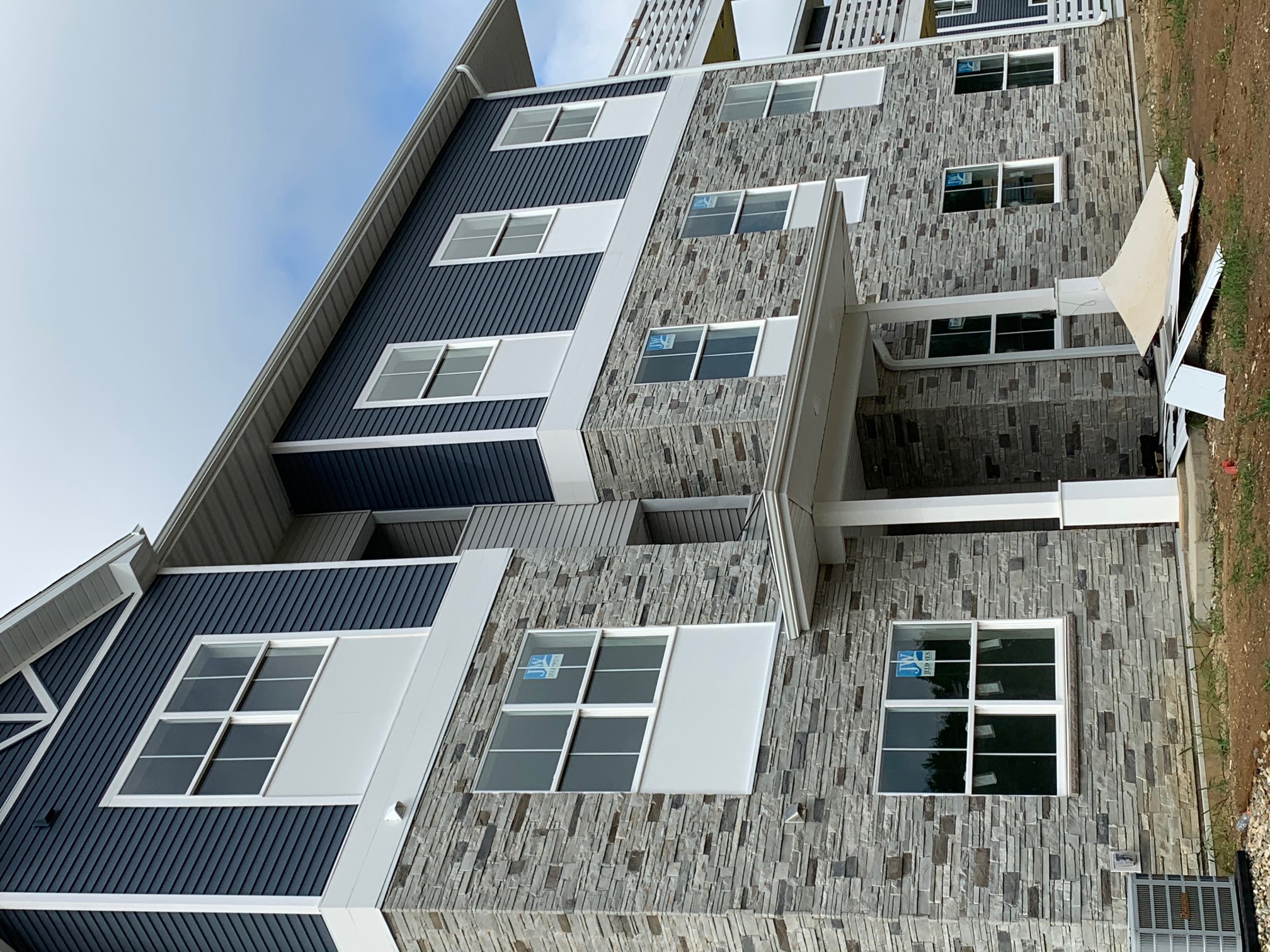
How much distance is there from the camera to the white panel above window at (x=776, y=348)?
1722 centimetres

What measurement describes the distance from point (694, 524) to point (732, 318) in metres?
3.20

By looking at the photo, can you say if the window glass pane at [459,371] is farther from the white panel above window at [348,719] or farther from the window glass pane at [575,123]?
the window glass pane at [575,123]

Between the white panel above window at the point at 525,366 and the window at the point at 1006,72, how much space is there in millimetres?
9492

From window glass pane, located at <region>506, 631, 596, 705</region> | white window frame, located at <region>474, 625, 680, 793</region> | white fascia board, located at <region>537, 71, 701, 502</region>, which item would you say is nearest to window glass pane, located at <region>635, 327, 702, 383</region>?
white fascia board, located at <region>537, 71, 701, 502</region>

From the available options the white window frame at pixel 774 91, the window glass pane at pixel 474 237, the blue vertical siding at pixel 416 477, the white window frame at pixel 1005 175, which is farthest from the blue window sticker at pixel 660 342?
the white window frame at pixel 774 91

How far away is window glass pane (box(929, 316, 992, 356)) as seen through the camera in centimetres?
1845

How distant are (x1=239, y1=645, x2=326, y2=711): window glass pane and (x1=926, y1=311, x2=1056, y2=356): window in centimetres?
1012

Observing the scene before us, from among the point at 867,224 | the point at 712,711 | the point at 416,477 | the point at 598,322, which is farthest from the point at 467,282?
the point at 712,711

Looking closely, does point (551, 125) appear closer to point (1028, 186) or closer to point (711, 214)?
point (711, 214)

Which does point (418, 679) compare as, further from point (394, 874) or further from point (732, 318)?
point (732, 318)

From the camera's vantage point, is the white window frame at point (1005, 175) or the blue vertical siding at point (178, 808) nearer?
the blue vertical siding at point (178, 808)

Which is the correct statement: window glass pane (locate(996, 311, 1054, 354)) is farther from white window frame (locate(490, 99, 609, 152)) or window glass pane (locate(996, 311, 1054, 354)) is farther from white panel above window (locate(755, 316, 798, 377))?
white window frame (locate(490, 99, 609, 152))

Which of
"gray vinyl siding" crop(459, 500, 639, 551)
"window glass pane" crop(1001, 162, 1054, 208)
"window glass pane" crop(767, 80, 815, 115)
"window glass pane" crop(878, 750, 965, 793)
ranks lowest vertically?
"gray vinyl siding" crop(459, 500, 639, 551)

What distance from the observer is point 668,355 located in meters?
18.1
